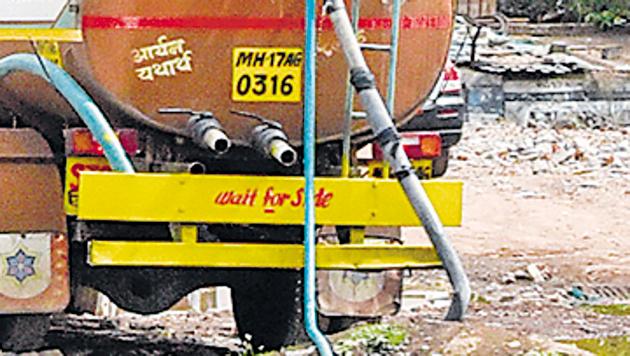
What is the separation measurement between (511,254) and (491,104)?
352 inches

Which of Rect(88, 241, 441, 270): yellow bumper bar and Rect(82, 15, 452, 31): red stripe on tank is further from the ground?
Rect(82, 15, 452, 31): red stripe on tank

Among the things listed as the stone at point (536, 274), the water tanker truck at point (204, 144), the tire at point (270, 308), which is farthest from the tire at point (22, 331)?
the stone at point (536, 274)

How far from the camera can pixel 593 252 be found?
1061cm

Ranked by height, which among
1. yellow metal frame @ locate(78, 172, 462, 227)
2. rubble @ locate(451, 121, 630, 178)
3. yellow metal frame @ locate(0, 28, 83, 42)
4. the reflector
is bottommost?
rubble @ locate(451, 121, 630, 178)

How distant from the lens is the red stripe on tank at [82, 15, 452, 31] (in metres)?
5.48

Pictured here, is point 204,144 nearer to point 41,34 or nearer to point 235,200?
point 235,200

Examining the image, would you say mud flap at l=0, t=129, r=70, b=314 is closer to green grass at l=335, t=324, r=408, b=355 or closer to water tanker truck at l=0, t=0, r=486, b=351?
water tanker truck at l=0, t=0, r=486, b=351

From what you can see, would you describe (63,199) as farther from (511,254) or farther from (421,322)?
(511,254)

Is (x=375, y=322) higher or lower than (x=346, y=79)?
lower

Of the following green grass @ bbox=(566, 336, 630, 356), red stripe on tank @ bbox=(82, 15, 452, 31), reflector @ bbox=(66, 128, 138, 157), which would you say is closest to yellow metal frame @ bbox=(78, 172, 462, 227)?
reflector @ bbox=(66, 128, 138, 157)

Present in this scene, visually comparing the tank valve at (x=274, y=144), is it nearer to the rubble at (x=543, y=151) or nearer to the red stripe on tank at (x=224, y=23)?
the red stripe on tank at (x=224, y=23)

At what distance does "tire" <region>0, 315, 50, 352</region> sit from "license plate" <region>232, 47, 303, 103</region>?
4.64ft

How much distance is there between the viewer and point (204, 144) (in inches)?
216

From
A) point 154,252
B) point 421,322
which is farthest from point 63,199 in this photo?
point 421,322
